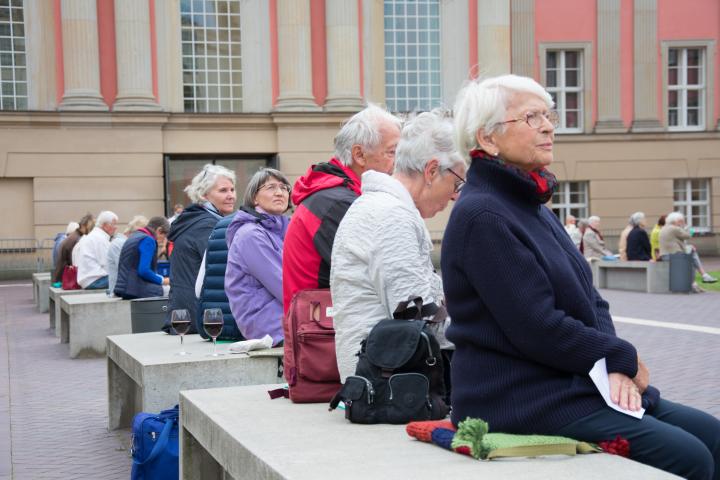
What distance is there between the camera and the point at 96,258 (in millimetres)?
16000

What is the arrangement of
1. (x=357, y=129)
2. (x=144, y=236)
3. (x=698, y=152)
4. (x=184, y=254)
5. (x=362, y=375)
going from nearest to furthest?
(x=362, y=375), (x=357, y=129), (x=184, y=254), (x=144, y=236), (x=698, y=152)

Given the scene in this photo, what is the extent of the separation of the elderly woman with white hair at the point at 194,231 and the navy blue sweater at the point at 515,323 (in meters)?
5.07

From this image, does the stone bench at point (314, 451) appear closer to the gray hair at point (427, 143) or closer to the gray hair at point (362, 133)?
the gray hair at point (427, 143)

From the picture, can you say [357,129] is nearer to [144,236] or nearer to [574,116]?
[144,236]

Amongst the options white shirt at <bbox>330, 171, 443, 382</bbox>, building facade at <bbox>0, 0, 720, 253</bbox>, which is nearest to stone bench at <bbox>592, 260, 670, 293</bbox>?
building facade at <bbox>0, 0, 720, 253</bbox>

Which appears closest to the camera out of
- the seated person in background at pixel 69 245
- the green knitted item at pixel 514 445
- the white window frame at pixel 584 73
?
the green knitted item at pixel 514 445

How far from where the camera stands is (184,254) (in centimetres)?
868

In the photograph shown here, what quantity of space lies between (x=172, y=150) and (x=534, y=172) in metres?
27.6

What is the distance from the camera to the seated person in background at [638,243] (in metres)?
24.5

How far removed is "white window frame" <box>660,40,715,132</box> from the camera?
118ft

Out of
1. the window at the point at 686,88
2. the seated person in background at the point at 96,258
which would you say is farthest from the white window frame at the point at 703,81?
the seated person in background at the point at 96,258

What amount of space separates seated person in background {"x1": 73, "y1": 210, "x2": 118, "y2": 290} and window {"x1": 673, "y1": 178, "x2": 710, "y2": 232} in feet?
80.9

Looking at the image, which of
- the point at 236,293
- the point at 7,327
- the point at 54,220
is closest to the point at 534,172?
the point at 236,293

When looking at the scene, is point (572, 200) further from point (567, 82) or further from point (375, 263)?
point (375, 263)
